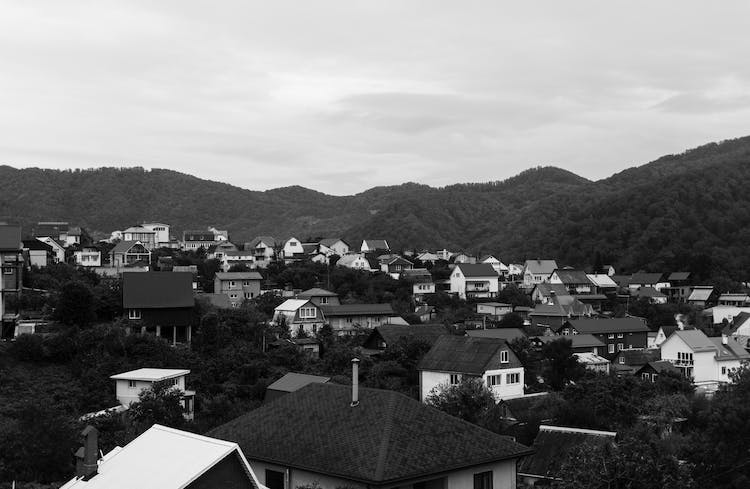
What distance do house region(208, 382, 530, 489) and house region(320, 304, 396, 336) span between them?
2762 cm

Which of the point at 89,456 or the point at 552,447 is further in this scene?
the point at 552,447

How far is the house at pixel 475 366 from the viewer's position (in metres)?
32.7

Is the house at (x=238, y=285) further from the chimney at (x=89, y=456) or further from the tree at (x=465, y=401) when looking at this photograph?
the chimney at (x=89, y=456)

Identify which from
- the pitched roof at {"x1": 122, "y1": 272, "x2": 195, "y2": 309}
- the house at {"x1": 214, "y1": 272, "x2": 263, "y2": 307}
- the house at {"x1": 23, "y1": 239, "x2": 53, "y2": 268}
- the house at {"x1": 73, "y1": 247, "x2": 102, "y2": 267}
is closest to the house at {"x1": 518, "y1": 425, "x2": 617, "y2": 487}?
the pitched roof at {"x1": 122, "y1": 272, "x2": 195, "y2": 309}

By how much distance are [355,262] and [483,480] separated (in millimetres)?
51046

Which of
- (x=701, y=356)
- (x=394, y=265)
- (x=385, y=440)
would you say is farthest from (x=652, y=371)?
(x=385, y=440)

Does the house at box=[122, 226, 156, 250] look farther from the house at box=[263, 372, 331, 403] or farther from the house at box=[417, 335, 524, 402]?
A: the house at box=[263, 372, 331, 403]

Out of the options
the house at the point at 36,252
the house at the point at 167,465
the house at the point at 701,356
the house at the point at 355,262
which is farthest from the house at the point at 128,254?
the house at the point at 167,465

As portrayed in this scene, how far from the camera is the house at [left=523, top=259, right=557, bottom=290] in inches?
2790

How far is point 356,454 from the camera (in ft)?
41.9

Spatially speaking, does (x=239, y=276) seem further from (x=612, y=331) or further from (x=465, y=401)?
(x=465, y=401)

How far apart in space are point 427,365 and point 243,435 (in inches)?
771

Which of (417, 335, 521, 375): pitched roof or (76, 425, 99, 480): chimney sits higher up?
(76, 425, 99, 480): chimney

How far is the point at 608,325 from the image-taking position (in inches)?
1945
